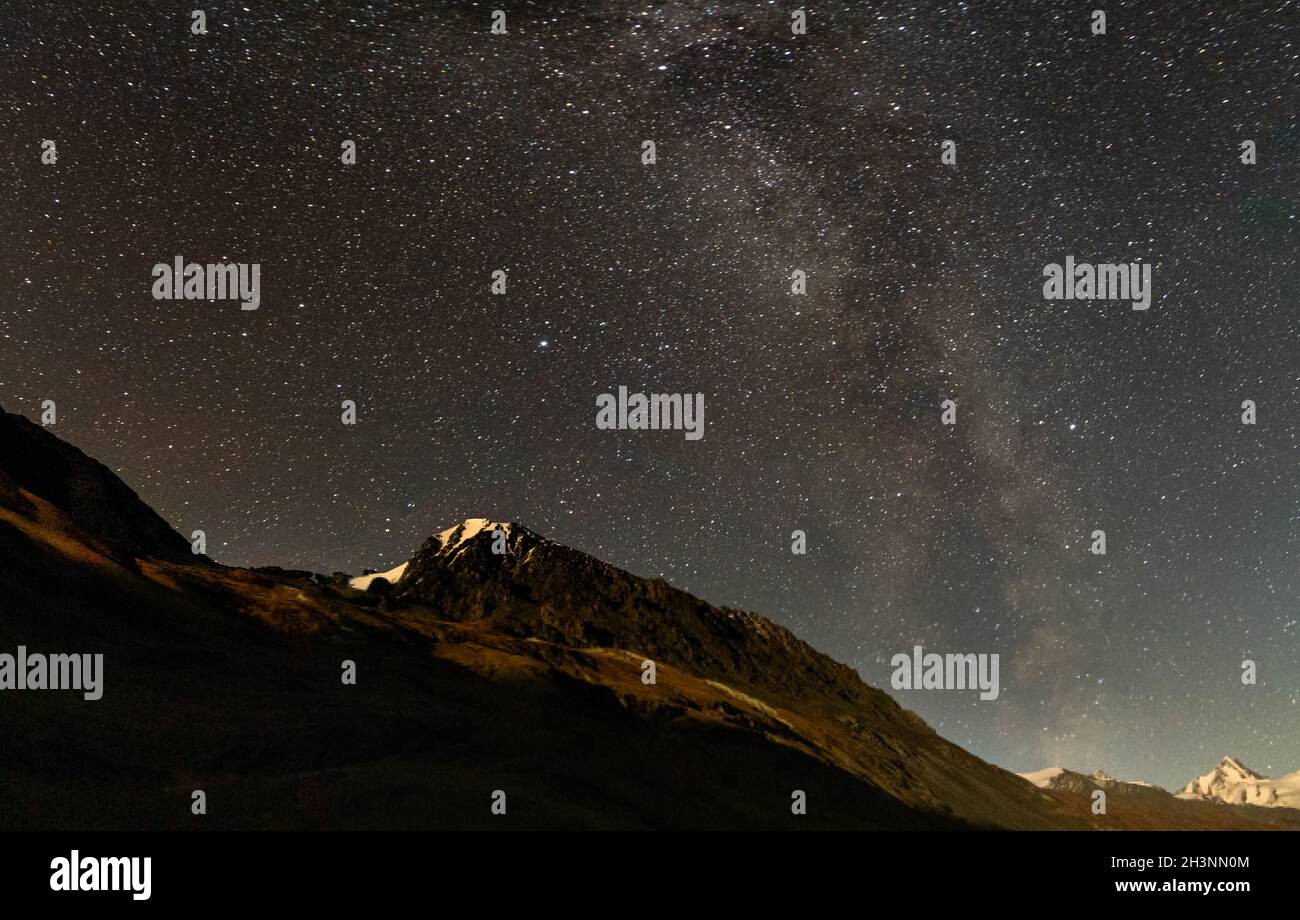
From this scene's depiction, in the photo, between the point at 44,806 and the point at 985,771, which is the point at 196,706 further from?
the point at 985,771

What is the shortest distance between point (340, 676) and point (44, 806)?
3373 cm

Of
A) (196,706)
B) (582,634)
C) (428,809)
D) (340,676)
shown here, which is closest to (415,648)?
(340,676)

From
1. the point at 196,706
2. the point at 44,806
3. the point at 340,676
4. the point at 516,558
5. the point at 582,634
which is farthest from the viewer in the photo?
the point at 516,558

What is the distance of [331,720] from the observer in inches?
2672

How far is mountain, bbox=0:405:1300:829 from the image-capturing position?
51.7m

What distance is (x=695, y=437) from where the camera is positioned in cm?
5156

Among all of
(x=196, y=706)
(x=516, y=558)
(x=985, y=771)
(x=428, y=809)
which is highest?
(x=516, y=558)

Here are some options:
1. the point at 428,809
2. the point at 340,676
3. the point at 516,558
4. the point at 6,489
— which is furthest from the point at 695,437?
the point at 516,558

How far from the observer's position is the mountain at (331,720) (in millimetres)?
51656
